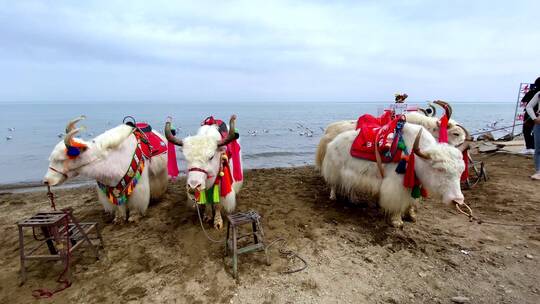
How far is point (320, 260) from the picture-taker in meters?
3.04

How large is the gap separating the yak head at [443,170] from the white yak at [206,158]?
2.09 metres

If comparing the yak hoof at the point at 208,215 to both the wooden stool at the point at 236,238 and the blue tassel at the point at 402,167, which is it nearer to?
the wooden stool at the point at 236,238

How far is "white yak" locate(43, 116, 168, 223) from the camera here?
3133 mm

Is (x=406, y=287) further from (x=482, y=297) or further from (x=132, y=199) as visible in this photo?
(x=132, y=199)

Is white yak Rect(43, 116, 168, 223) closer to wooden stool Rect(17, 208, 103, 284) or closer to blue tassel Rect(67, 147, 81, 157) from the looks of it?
blue tassel Rect(67, 147, 81, 157)

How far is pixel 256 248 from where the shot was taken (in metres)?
2.90

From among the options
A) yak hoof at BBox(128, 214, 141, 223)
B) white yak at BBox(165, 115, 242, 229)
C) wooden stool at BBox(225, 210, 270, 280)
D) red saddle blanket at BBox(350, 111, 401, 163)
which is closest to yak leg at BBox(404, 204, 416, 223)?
red saddle blanket at BBox(350, 111, 401, 163)

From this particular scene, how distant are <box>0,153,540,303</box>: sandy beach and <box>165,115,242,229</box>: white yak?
0.57m

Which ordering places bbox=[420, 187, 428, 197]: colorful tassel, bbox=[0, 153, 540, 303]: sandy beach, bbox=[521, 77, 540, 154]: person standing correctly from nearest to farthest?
1. bbox=[0, 153, 540, 303]: sandy beach
2. bbox=[420, 187, 428, 197]: colorful tassel
3. bbox=[521, 77, 540, 154]: person standing

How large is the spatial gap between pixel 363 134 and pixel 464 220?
1.73 metres

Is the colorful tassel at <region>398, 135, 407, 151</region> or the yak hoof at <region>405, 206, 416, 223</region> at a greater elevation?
the colorful tassel at <region>398, 135, 407, 151</region>

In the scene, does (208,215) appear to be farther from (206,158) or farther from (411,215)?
(411,215)

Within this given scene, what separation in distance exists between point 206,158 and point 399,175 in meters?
2.27

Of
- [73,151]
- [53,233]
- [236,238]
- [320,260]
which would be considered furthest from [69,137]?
[320,260]
